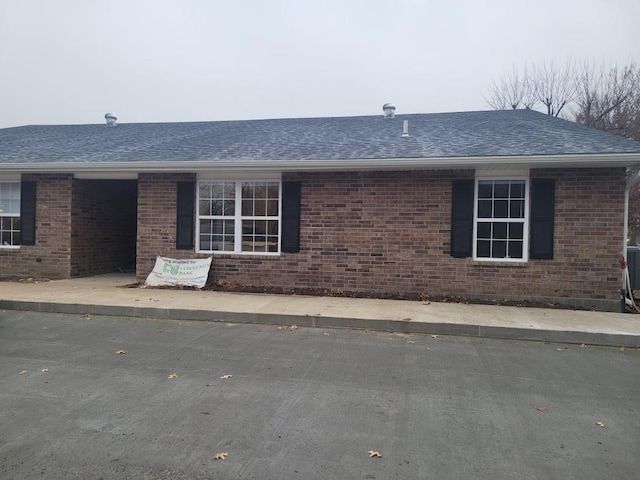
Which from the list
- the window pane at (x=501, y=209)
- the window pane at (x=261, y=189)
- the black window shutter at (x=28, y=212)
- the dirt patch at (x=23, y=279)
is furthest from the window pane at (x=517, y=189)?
A: the black window shutter at (x=28, y=212)

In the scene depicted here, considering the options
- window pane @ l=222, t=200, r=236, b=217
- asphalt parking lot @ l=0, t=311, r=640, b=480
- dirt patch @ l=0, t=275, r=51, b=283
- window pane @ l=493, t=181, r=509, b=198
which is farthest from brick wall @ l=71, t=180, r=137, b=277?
window pane @ l=493, t=181, r=509, b=198

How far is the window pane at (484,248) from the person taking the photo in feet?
31.8

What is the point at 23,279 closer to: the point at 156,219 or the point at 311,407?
the point at 156,219

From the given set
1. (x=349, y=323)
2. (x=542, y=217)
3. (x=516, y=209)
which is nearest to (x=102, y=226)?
(x=349, y=323)

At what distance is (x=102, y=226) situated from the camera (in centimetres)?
1281

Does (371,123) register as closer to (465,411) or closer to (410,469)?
(465,411)

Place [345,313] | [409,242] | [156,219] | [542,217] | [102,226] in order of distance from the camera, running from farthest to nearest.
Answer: [102,226] < [156,219] < [409,242] < [542,217] < [345,313]

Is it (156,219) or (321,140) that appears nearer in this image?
(156,219)

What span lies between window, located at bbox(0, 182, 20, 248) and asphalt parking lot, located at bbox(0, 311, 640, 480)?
6.45 metres

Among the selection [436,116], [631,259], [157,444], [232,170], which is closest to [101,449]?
[157,444]

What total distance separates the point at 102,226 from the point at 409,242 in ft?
26.6

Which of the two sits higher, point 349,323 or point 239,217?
point 239,217

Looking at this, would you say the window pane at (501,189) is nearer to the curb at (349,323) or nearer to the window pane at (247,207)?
the curb at (349,323)

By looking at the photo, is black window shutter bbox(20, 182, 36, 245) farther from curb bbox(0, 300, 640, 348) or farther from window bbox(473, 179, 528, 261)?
window bbox(473, 179, 528, 261)
